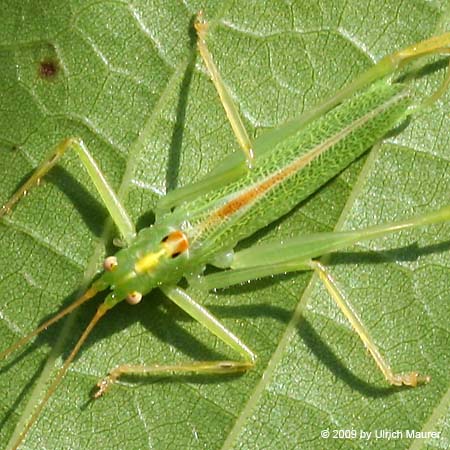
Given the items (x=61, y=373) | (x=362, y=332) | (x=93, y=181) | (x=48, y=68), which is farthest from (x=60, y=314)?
(x=362, y=332)

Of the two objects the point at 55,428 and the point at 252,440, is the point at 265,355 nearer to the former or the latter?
the point at 252,440

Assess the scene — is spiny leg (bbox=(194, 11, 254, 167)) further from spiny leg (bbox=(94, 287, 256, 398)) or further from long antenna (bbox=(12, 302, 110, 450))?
long antenna (bbox=(12, 302, 110, 450))

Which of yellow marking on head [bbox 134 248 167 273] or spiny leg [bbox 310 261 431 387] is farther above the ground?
spiny leg [bbox 310 261 431 387]

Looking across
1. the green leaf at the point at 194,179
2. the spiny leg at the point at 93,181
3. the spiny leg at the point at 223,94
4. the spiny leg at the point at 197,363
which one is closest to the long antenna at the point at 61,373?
the green leaf at the point at 194,179

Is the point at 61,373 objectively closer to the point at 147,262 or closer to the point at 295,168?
the point at 147,262

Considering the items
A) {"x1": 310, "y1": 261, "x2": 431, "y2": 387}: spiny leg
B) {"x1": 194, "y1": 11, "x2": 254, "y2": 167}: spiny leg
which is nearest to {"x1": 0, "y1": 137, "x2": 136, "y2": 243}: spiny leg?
{"x1": 194, "y1": 11, "x2": 254, "y2": 167}: spiny leg

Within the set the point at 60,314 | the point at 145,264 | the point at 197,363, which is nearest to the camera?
the point at 60,314

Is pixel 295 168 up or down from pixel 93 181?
up
